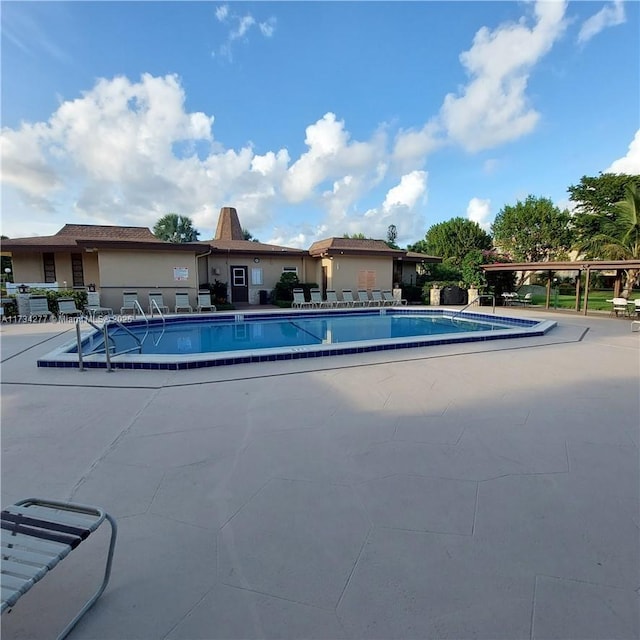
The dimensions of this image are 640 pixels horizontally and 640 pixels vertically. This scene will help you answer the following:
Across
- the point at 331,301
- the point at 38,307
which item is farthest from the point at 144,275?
the point at 331,301

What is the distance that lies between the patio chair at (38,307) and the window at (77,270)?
4697mm

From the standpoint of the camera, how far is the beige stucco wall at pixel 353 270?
62.3 ft

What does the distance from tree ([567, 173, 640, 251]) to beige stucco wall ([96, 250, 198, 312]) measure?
26895 millimetres

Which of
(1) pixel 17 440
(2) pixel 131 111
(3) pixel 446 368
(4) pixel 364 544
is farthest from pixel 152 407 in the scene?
(2) pixel 131 111

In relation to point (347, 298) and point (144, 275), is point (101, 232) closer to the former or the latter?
point (144, 275)

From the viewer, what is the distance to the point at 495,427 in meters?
3.82

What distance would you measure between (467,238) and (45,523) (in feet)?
135

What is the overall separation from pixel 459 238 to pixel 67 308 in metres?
35.4

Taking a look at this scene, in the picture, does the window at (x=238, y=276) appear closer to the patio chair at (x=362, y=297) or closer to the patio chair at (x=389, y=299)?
the patio chair at (x=362, y=297)

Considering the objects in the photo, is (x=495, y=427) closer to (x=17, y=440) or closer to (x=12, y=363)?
(x=17, y=440)

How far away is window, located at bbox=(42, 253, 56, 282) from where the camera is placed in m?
17.0

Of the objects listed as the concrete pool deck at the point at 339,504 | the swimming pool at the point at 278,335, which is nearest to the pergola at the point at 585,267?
the swimming pool at the point at 278,335

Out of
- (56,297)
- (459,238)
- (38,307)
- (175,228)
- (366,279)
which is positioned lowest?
(38,307)

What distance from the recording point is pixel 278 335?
1155cm
